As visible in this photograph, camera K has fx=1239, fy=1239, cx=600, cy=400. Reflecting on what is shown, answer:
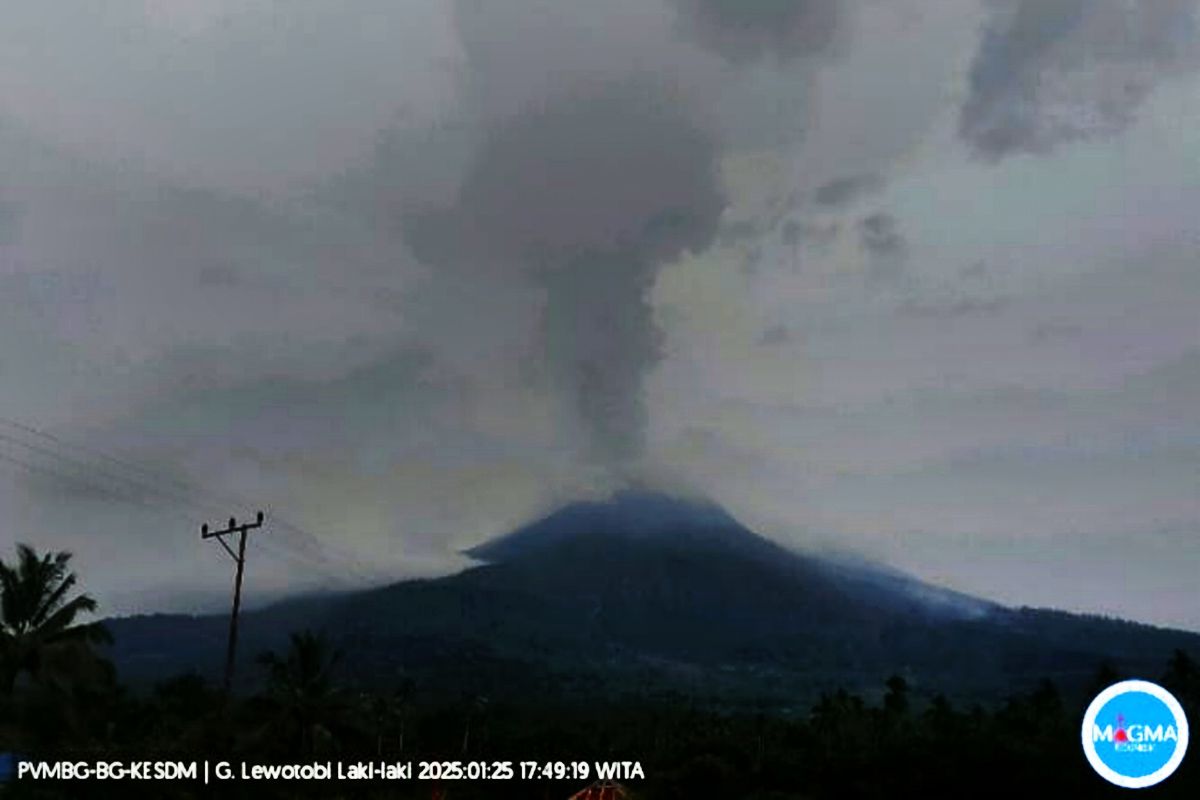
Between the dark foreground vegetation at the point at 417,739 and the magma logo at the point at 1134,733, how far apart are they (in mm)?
4479

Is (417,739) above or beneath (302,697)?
beneath

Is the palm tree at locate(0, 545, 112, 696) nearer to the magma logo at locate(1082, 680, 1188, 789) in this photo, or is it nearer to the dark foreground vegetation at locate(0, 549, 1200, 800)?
the dark foreground vegetation at locate(0, 549, 1200, 800)

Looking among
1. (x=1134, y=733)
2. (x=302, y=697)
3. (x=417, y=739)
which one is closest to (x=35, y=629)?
(x=302, y=697)

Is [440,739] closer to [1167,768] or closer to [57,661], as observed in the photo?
[57,661]

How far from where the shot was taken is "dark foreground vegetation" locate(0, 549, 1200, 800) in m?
47.8

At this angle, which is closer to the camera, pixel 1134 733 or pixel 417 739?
pixel 1134 733

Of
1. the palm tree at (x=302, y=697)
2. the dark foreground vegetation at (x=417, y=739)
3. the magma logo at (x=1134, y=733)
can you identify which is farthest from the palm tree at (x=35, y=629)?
the magma logo at (x=1134, y=733)

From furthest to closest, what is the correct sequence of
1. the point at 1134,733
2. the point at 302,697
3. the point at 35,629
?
the point at 302,697 → the point at 35,629 → the point at 1134,733

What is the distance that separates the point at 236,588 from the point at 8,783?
511 inches

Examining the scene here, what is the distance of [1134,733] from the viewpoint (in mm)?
21625

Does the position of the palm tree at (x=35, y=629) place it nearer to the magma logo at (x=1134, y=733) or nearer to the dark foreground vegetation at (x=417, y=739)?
the dark foreground vegetation at (x=417, y=739)

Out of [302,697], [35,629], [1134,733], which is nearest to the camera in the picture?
[1134,733]

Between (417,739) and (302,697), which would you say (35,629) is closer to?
(302,697)

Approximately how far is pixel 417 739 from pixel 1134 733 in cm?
9178
